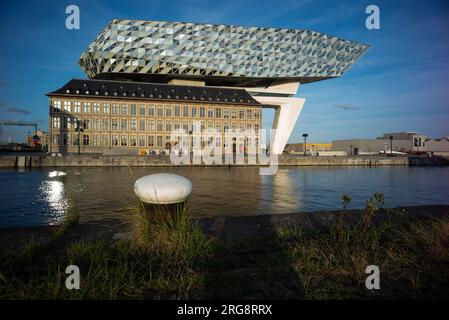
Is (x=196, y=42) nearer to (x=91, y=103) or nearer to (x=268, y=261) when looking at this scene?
(x=91, y=103)

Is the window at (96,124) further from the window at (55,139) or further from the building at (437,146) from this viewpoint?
the building at (437,146)

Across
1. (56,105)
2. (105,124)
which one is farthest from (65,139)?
(105,124)

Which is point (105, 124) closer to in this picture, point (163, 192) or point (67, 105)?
point (67, 105)

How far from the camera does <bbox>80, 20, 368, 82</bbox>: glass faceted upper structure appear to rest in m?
74.3

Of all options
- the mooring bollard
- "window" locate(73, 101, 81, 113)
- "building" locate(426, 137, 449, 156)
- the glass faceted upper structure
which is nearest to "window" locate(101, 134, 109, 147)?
"window" locate(73, 101, 81, 113)

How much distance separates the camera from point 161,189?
5.53 m

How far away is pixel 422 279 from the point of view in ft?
13.2

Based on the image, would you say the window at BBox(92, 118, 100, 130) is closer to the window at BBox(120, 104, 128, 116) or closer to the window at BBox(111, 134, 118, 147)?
the window at BBox(111, 134, 118, 147)

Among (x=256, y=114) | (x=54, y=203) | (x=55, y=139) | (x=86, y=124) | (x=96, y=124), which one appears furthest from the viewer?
(x=256, y=114)

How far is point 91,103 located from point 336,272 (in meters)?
73.7

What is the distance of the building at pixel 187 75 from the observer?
6850 cm

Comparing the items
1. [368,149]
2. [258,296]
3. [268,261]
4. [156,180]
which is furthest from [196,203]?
[368,149]

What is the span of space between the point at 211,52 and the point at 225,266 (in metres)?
80.5

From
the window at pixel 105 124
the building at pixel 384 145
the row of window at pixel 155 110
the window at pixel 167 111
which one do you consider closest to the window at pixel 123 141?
the window at pixel 105 124
